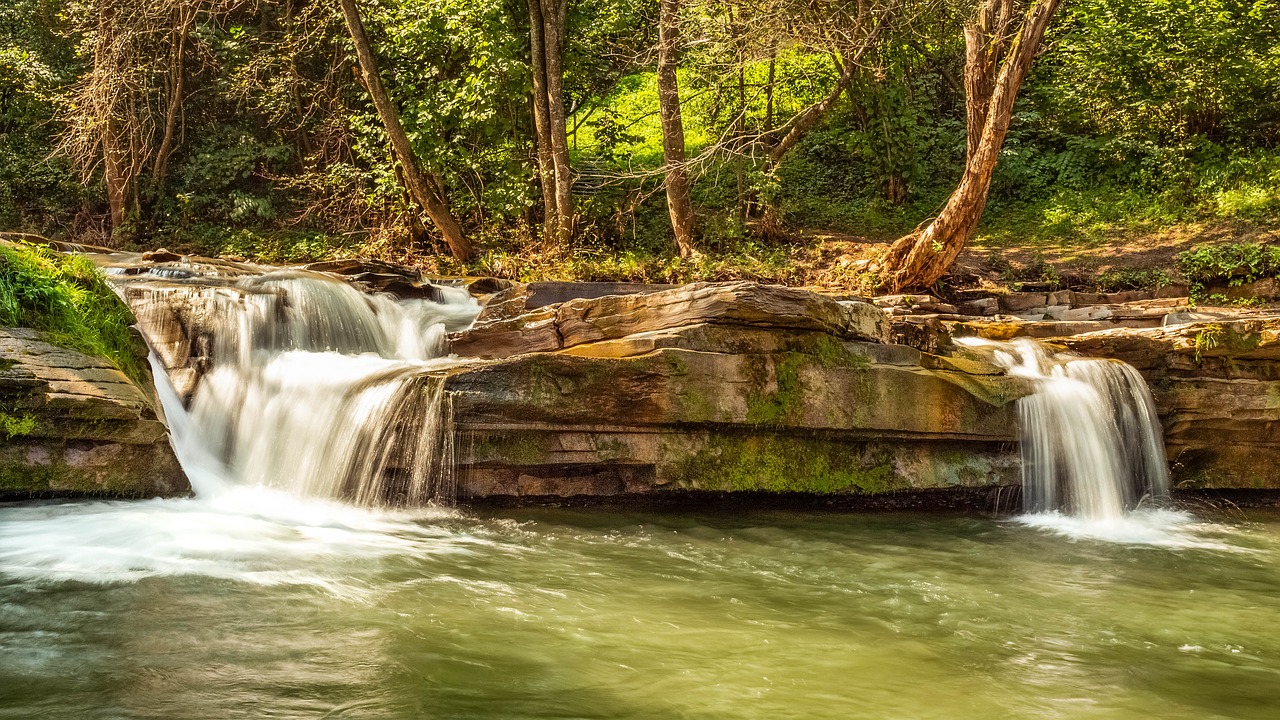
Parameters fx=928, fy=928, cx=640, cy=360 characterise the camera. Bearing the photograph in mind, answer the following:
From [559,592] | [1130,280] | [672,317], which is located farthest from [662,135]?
[559,592]

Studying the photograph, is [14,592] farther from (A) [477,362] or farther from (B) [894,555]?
(B) [894,555]

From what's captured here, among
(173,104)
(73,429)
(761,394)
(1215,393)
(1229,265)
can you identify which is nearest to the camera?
(73,429)

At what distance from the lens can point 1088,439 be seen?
28.8ft

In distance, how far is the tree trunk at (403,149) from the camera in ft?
53.8

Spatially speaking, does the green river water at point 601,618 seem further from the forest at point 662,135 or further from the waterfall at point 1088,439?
the forest at point 662,135

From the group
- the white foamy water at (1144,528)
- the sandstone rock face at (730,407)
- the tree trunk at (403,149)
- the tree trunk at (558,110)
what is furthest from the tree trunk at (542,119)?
the white foamy water at (1144,528)

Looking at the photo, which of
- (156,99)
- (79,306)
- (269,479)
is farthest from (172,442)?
(156,99)

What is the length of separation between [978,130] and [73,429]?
13.1m

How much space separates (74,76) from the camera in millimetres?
21906

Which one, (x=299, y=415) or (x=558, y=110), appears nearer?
(x=299, y=415)

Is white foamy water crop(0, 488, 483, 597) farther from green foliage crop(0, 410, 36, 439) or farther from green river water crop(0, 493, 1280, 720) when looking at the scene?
green foliage crop(0, 410, 36, 439)

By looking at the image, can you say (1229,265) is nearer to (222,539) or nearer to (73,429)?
(222,539)

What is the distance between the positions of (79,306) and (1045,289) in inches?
528

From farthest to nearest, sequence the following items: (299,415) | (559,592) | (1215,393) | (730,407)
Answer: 1. (1215,393)
2. (299,415)
3. (730,407)
4. (559,592)
